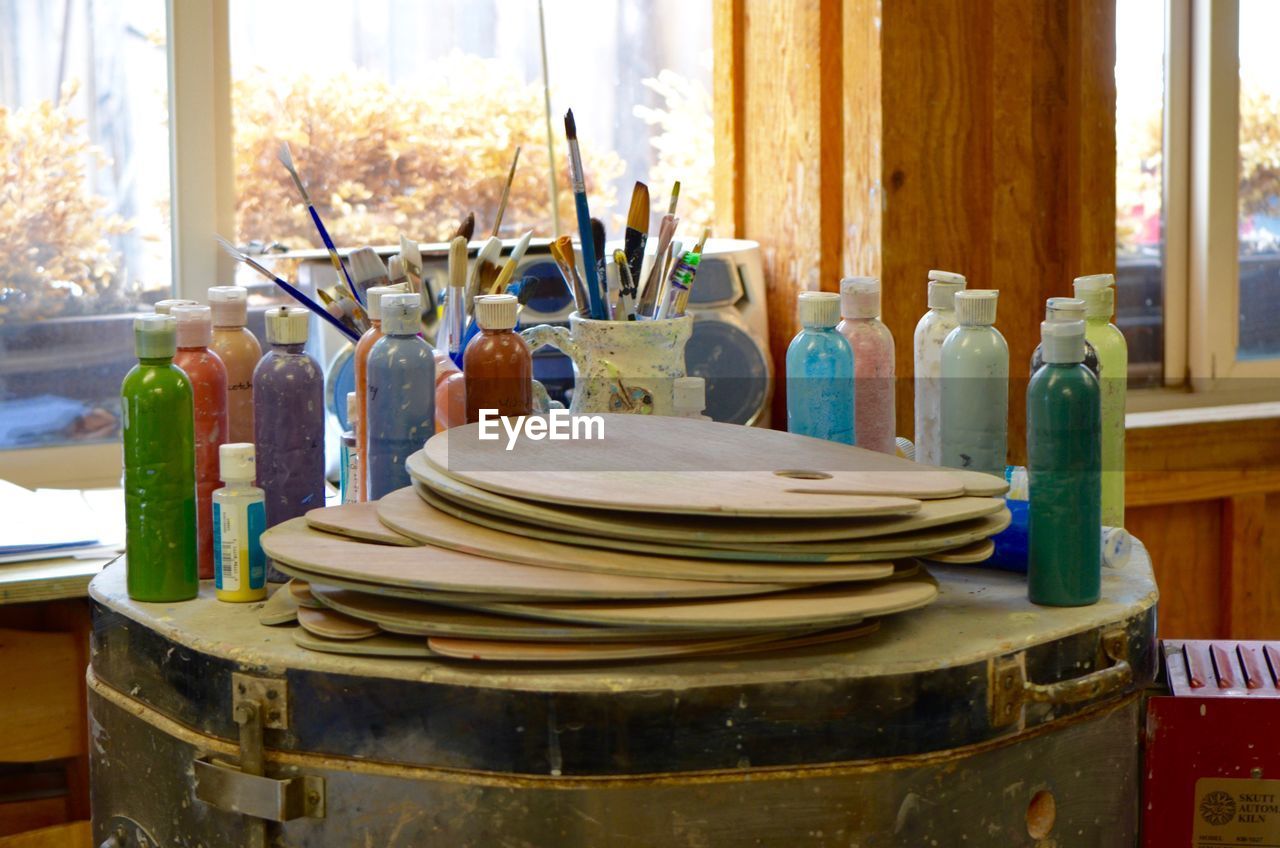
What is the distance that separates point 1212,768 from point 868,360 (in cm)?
49

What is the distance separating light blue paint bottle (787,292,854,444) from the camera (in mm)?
1403

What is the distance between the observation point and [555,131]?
2479mm

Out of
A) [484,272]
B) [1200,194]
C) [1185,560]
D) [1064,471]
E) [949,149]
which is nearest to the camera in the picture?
[1064,471]

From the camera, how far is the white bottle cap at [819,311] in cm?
141

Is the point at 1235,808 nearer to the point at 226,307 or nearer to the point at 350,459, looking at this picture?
the point at 350,459

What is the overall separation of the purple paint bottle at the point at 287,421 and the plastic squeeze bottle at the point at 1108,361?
2.34 ft

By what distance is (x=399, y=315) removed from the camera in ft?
4.27

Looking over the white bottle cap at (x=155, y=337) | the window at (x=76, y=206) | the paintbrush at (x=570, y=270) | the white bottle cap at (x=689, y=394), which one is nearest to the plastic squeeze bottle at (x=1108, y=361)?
the white bottle cap at (x=689, y=394)

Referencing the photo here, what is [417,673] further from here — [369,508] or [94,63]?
[94,63]

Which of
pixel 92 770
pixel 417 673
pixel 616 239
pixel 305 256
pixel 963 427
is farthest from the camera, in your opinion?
pixel 616 239

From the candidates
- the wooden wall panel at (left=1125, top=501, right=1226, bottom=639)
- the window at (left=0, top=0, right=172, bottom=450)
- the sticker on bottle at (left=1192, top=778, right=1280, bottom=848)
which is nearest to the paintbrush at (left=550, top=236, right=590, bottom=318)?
the sticker on bottle at (left=1192, top=778, right=1280, bottom=848)

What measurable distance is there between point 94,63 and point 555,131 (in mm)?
736

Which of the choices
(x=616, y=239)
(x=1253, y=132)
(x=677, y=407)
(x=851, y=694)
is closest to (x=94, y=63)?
(x=616, y=239)

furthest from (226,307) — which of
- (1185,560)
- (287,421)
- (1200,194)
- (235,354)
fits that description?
(1200,194)
